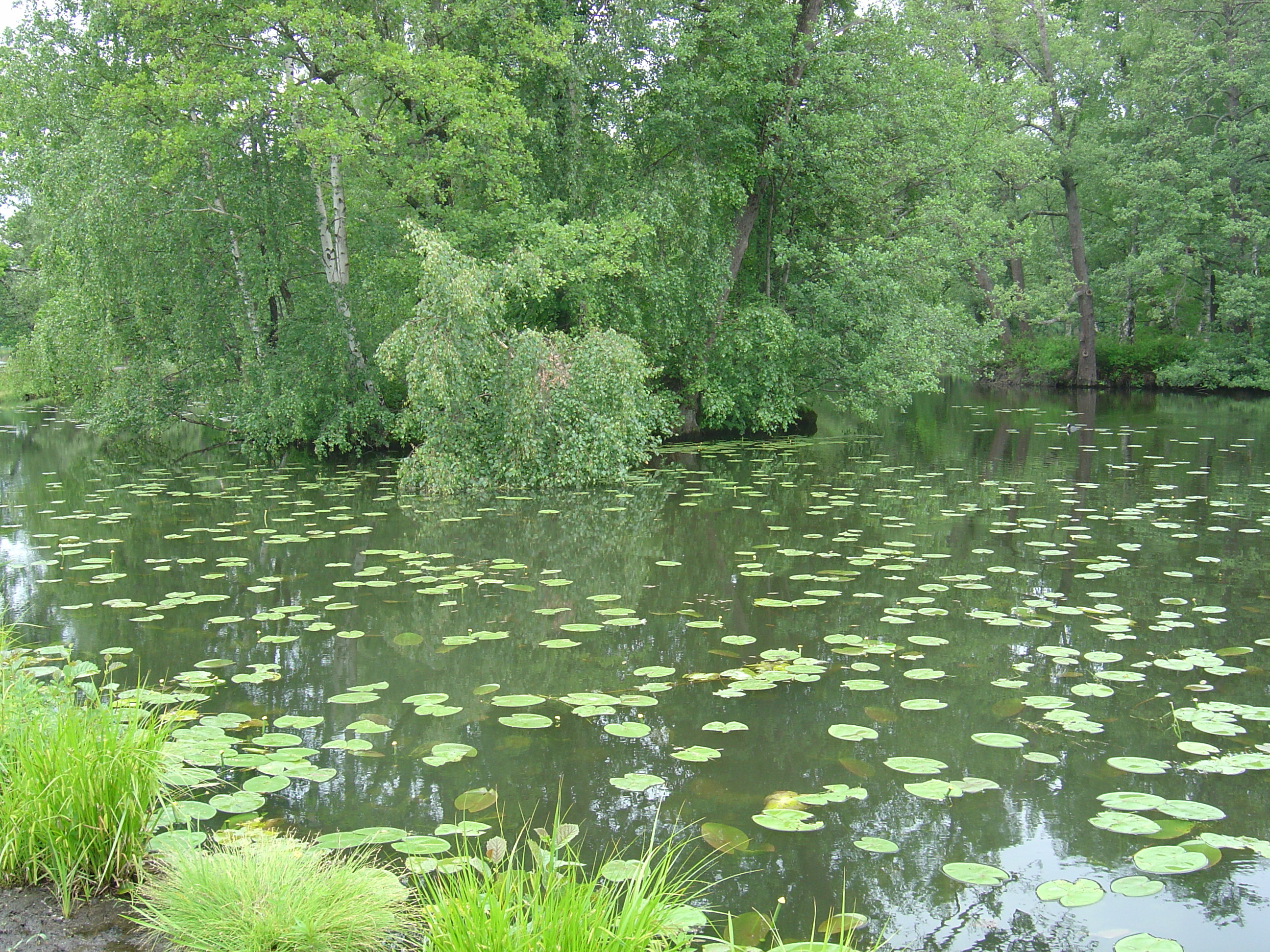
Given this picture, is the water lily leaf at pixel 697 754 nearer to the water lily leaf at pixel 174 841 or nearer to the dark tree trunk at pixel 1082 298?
the water lily leaf at pixel 174 841

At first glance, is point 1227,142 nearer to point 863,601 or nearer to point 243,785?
point 863,601

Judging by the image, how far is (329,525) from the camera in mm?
9148

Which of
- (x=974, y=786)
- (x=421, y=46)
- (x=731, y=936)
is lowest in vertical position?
(x=974, y=786)

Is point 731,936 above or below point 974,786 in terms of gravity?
above

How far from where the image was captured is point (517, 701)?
4641mm

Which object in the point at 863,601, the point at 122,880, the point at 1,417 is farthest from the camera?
the point at 1,417

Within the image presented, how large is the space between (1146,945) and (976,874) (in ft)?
1.73

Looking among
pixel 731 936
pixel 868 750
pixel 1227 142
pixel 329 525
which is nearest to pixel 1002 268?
pixel 1227 142

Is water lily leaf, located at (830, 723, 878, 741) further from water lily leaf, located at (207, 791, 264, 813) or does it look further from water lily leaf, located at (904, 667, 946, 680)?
water lily leaf, located at (207, 791, 264, 813)

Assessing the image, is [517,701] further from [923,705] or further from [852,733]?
[923,705]

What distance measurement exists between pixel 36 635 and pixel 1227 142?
99.0 ft

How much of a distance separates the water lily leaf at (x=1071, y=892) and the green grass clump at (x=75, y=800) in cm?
280

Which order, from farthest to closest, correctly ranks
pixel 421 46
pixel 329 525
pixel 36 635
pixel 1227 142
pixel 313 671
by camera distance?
pixel 1227 142 < pixel 421 46 < pixel 329 525 < pixel 36 635 < pixel 313 671

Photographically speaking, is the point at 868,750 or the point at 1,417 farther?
the point at 1,417
